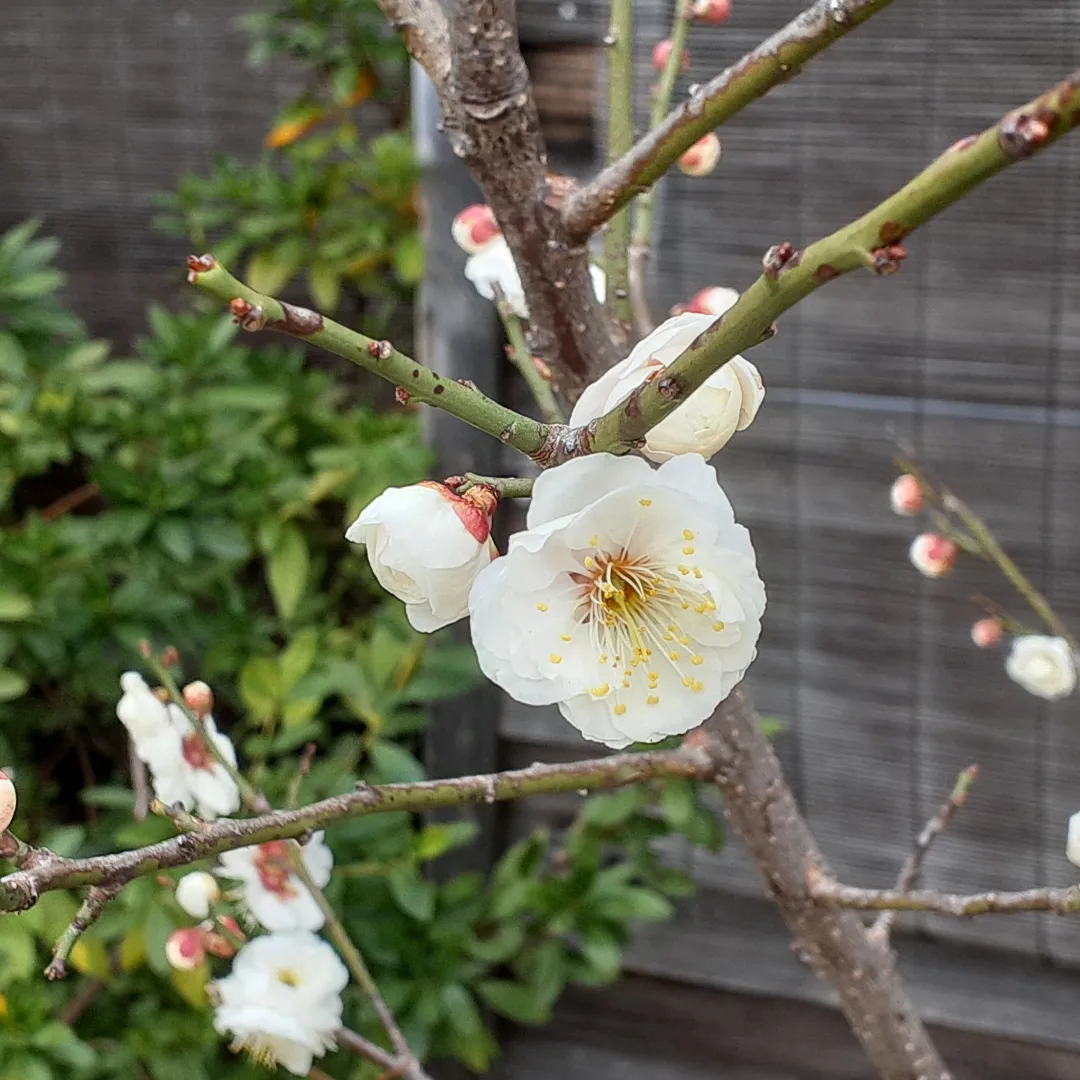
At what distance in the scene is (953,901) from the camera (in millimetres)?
542

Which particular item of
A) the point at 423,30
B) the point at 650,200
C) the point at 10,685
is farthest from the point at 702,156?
the point at 10,685

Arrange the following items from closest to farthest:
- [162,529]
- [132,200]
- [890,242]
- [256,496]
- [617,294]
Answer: [890,242], [617,294], [162,529], [256,496], [132,200]

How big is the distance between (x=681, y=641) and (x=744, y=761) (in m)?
0.23

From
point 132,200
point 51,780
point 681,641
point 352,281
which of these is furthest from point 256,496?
point 681,641

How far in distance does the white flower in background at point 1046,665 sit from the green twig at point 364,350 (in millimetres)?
664

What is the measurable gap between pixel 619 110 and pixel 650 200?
11 centimetres

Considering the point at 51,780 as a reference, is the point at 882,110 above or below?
above

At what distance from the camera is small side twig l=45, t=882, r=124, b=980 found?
0.36 meters

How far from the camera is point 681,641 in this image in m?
0.42

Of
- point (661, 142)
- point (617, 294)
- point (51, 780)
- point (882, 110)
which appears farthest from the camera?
point (51, 780)

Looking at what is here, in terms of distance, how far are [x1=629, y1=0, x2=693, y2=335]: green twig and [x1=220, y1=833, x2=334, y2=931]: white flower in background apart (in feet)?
1.49

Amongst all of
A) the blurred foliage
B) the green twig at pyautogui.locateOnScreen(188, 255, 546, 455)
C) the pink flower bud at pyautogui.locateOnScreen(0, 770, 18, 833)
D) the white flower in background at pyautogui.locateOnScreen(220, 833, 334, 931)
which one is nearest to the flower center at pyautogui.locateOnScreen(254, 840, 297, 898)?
the white flower in background at pyautogui.locateOnScreen(220, 833, 334, 931)

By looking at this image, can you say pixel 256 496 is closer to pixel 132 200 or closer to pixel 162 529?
pixel 162 529

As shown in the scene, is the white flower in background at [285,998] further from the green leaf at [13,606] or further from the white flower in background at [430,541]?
the white flower in background at [430,541]
